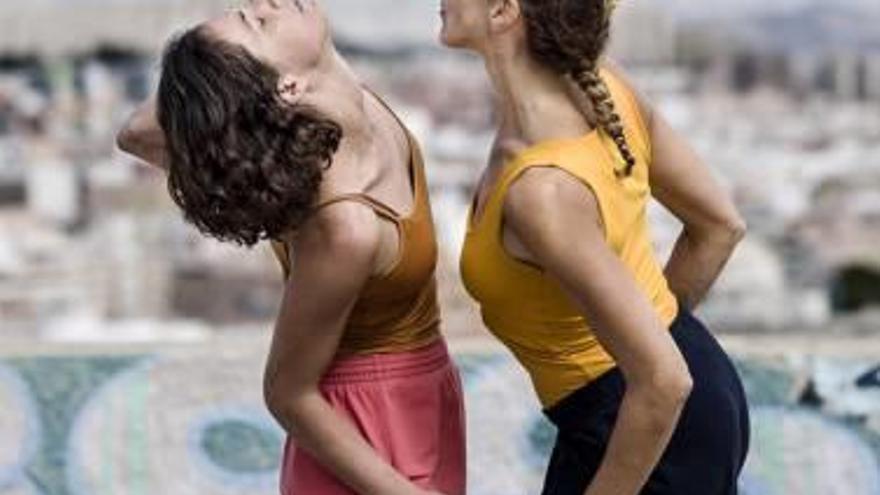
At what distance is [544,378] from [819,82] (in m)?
103

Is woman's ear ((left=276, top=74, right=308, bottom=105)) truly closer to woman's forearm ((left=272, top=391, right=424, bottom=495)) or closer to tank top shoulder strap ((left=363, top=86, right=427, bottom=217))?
tank top shoulder strap ((left=363, top=86, right=427, bottom=217))

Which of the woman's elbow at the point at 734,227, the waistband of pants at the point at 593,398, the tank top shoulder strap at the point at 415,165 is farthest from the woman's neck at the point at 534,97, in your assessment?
the woman's elbow at the point at 734,227

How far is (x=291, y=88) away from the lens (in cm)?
192

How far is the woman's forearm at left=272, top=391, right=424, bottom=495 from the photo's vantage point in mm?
1988

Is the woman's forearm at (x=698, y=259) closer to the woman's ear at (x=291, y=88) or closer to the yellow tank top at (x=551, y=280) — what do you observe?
the yellow tank top at (x=551, y=280)

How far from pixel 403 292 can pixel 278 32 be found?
26cm

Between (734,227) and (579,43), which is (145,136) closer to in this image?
(579,43)

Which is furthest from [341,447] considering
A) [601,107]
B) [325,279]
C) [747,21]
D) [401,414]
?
[747,21]

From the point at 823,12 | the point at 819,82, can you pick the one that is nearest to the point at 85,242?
the point at 819,82

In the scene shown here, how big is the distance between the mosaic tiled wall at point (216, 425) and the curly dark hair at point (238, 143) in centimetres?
117

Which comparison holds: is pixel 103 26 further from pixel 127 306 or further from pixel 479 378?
pixel 479 378

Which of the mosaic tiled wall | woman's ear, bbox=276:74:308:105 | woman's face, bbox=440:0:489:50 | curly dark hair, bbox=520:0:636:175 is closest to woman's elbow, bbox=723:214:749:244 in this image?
curly dark hair, bbox=520:0:636:175

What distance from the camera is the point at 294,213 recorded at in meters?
1.87

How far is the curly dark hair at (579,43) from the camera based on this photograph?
6.18 ft
